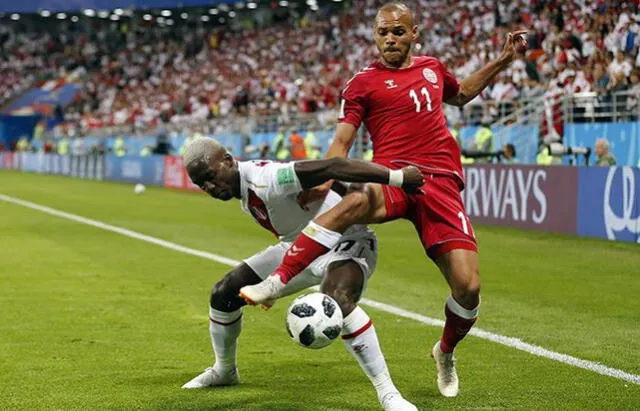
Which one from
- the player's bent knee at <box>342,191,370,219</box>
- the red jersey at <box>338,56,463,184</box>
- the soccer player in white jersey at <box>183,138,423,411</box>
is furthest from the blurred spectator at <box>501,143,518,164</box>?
the player's bent knee at <box>342,191,370,219</box>

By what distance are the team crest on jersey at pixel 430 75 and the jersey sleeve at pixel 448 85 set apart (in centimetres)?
11

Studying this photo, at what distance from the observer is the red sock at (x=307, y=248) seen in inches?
239

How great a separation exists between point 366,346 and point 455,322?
93 centimetres

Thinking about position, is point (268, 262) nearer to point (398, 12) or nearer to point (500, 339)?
point (398, 12)

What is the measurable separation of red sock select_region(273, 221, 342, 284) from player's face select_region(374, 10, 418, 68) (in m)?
1.43

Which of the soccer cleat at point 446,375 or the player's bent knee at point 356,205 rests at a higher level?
the player's bent knee at point 356,205

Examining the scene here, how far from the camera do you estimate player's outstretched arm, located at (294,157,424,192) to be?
243 inches

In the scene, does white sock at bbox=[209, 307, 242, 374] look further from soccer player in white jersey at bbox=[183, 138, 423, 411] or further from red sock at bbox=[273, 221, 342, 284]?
red sock at bbox=[273, 221, 342, 284]

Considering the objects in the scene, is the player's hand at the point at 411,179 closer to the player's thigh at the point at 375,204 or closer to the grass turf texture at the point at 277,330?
the player's thigh at the point at 375,204

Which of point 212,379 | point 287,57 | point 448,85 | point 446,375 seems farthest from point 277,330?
point 287,57

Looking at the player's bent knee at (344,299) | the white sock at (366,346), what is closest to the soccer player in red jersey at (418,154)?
the player's bent knee at (344,299)

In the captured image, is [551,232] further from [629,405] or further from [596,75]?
[629,405]

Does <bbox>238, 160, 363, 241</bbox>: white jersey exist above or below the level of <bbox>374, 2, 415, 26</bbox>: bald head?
below

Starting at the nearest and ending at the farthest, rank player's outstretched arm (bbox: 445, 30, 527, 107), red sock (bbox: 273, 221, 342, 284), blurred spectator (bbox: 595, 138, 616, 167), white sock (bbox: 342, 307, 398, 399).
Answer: red sock (bbox: 273, 221, 342, 284) < white sock (bbox: 342, 307, 398, 399) < player's outstretched arm (bbox: 445, 30, 527, 107) < blurred spectator (bbox: 595, 138, 616, 167)
